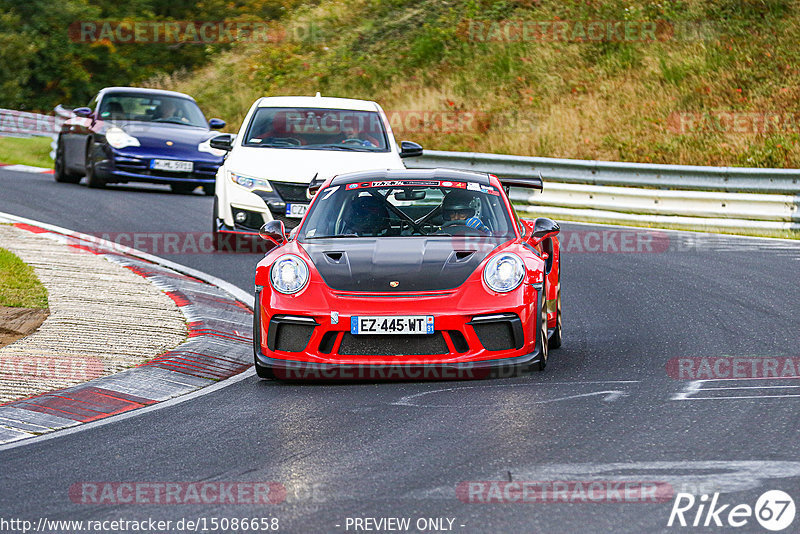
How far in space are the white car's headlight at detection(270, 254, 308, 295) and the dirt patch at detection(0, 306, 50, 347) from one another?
86.4 inches

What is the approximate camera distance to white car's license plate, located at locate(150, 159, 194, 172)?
18.5 meters

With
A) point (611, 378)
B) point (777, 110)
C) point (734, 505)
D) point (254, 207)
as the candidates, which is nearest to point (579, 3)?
point (777, 110)

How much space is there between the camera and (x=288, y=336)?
7.58m

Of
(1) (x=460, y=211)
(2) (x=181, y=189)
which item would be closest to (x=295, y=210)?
(1) (x=460, y=211)

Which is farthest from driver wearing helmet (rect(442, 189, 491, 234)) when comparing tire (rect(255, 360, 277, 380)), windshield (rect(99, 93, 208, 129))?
windshield (rect(99, 93, 208, 129))

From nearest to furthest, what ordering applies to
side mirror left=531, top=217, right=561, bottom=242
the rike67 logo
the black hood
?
1. the rike67 logo
2. the black hood
3. side mirror left=531, top=217, right=561, bottom=242

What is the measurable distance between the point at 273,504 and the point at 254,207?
8.36 metres

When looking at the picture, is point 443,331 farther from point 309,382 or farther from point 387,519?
point 387,519

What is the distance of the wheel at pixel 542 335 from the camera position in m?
7.64

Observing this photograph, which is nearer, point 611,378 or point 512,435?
point 512,435

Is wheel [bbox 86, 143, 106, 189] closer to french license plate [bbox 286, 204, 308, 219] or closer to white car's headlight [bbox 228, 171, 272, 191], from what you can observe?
white car's headlight [bbox 228, 171, 272, 191]

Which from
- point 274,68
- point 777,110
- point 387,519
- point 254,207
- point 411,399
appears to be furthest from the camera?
point 274,68

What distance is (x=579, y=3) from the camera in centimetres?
2953

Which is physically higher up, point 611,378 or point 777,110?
point 777,110
